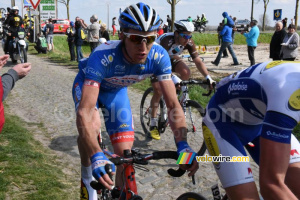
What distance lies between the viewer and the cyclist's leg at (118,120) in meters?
3.48

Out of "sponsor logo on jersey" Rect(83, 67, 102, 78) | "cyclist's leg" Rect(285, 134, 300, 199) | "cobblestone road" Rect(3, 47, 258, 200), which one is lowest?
"cobblestone road" Rect(3, 47, 258, 200)

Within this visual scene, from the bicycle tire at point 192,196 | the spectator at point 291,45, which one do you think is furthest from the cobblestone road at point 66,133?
the spectator at point 291,45

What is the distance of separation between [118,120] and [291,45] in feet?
32.8

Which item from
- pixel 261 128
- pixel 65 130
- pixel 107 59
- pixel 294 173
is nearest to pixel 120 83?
pixel 107 59

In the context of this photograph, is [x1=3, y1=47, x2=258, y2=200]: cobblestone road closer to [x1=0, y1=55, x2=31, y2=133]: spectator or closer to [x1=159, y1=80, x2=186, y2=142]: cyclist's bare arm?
[x1=159, y1=80, x2=186, y2=142]: cyclist's bare arm

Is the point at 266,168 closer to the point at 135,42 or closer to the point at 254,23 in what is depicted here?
the point at 135,42

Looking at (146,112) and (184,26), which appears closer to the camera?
(184,26)

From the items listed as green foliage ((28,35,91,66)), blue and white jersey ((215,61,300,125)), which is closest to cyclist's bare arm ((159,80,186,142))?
blue and white jersey ((215,61,300,125))

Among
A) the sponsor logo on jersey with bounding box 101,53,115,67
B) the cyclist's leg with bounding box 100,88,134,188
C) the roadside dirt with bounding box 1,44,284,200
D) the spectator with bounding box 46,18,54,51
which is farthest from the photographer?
the spectator with bounding box 46,18,54,51

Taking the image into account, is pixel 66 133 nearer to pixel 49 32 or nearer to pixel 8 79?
pixel 8 79

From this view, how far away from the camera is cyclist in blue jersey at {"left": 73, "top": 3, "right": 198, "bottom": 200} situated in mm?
2775

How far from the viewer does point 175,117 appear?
117 inches

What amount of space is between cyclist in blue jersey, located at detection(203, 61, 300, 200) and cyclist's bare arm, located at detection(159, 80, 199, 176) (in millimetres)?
244

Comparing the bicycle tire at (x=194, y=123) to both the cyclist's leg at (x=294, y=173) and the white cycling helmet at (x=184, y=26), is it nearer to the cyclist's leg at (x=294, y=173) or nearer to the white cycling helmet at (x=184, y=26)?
the white cycling helmet at (x=184, y=26)
